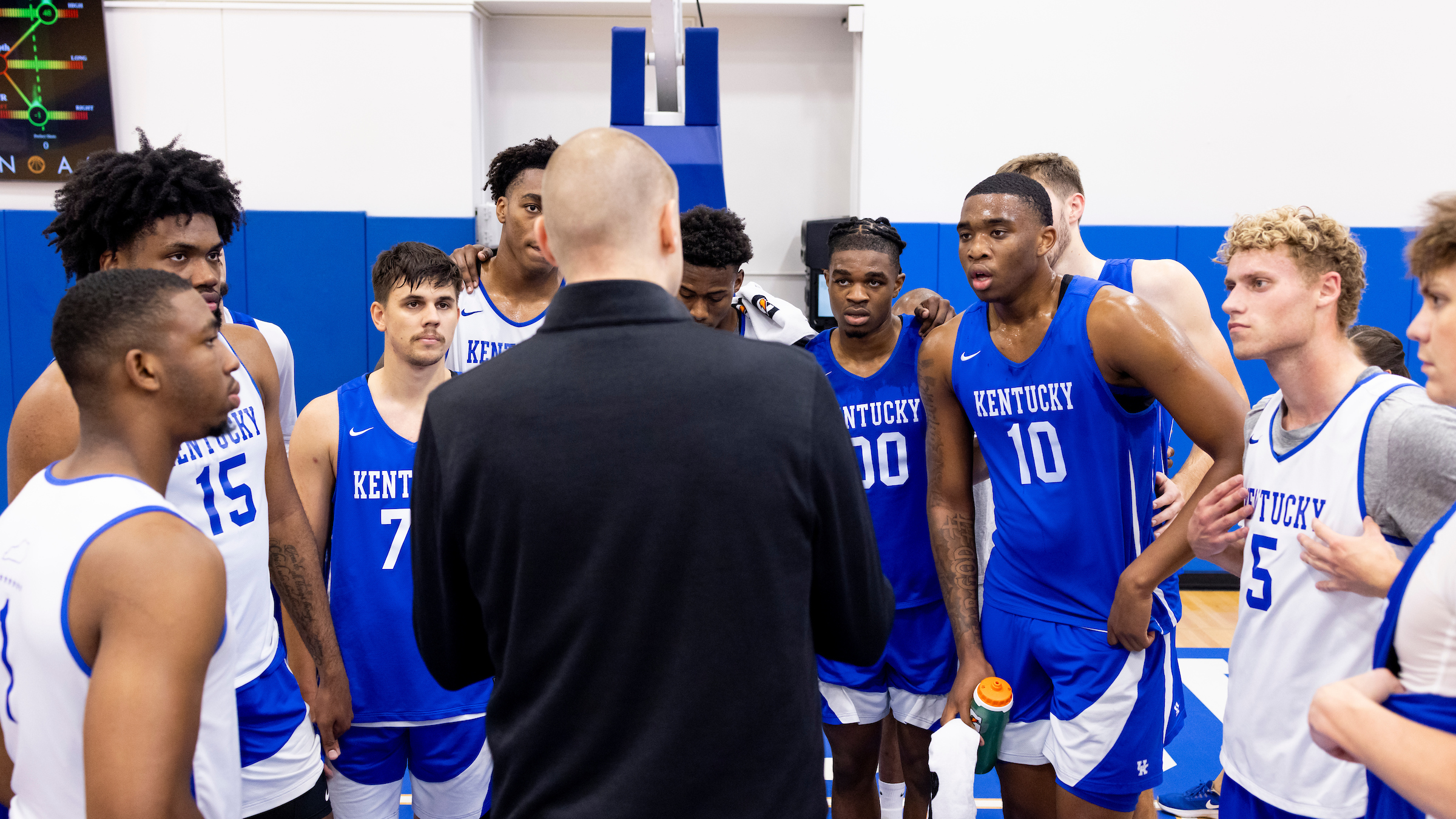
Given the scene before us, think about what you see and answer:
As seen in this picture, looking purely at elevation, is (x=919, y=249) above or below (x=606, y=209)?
above

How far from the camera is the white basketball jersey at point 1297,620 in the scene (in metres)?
1.83

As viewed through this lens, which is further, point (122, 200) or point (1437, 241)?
point (122, 200)

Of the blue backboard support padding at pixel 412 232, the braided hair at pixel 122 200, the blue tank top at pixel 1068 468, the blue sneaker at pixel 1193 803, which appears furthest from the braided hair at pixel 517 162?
the blue sneaker at pixel 1193 803

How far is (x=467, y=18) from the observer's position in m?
5.79

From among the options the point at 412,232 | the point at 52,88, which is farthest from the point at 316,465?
the point at 52,88

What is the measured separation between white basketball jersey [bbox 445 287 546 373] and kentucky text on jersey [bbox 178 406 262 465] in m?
0.88

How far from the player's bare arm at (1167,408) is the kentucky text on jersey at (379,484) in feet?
6.02

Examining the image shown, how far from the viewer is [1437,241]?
1314mm

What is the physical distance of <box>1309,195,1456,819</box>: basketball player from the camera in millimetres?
1202

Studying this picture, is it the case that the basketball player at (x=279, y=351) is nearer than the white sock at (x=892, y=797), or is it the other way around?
the basketball player at (x=279, y=351)

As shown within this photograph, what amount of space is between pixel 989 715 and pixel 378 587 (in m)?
1.60

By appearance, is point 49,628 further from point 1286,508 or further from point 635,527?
point 1286,508

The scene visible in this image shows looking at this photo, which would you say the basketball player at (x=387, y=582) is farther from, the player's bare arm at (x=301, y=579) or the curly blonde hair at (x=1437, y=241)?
the curly blonde hair at (x=1437, y=241)

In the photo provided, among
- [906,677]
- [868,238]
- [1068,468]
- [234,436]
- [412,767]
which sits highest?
[868,238]
